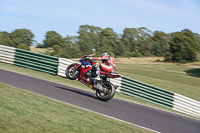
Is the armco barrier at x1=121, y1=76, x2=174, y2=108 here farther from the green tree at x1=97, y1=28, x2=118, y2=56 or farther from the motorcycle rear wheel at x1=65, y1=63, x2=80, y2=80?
the green tree at x1=97, y1=28, x2=118, y2=56

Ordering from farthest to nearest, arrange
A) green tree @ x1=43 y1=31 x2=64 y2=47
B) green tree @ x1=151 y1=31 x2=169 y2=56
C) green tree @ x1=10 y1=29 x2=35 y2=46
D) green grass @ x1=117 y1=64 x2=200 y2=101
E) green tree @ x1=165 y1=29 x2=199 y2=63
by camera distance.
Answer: green tree @ x1=151 y1=31 x2=169 y2=56
green tree @ x1=165 y1=29 x2=199 y2=63
green tree @ x1=43 y1=31 x2=64 y2=47
green tree @ x1=10 y1=29 x2=35 y2=46
green grass @ x1=117 y1=64 x2=200 y2=101

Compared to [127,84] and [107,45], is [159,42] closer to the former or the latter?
[107,45]

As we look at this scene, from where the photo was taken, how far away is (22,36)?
66.2 metres

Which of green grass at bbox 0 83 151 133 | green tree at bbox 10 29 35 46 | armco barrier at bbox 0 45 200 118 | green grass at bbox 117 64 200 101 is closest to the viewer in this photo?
green grass at bbox 0 83 151 133

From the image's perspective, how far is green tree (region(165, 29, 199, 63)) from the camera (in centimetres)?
7475

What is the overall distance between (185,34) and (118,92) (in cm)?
7843

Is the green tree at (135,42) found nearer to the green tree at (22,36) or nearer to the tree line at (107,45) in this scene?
the tree line at (107,45)

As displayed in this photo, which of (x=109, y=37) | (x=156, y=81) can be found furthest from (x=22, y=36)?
(x=156, y=81)

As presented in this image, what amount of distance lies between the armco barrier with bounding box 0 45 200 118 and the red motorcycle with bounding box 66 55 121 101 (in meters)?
4.10

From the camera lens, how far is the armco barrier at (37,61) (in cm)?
1439

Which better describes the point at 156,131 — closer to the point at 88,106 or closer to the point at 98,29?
the point at 88,106

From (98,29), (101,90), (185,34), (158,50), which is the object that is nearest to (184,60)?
(185,34)

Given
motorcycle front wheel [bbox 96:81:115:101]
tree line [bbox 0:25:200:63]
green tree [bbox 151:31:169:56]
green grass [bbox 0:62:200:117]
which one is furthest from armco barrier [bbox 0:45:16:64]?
green tree [bbox 151:31:169:56]

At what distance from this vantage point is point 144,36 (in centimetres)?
12094
